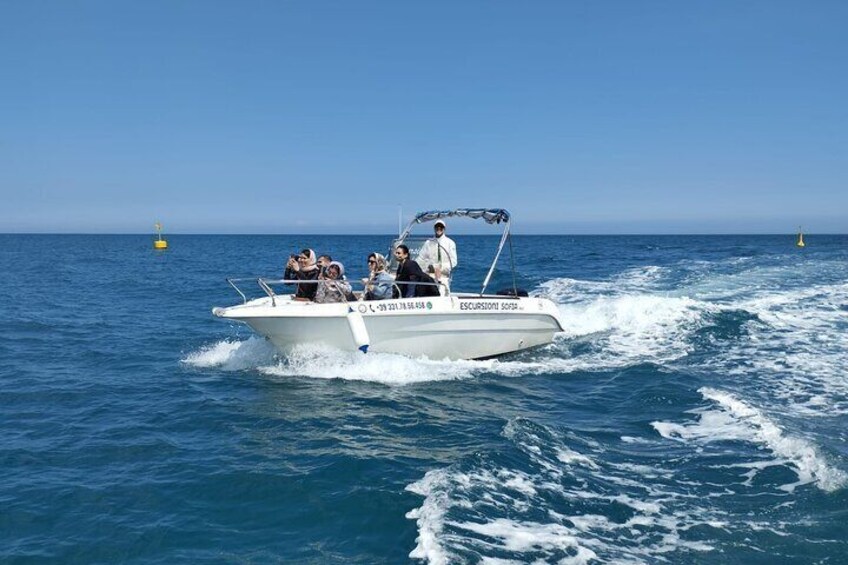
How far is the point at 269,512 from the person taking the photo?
6.33 meters

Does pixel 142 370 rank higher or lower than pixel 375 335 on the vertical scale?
lower

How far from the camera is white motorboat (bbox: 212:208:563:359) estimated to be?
36.3 feet

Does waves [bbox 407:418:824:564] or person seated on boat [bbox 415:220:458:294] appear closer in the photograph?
waves [bbox 407:418:824:564]

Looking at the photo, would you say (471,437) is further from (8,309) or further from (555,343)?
(8,309)

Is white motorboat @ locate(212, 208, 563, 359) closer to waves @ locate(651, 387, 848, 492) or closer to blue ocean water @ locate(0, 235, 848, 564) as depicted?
blue ocean water @ locate(0, 235, 848, 564)

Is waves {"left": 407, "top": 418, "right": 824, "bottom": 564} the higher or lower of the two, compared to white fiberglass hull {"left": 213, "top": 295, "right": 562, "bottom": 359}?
lower

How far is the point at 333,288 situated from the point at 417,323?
5.47 ft

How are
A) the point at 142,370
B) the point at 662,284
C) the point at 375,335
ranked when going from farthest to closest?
the point at 662,284
the point at 142,370
the point at 375,335

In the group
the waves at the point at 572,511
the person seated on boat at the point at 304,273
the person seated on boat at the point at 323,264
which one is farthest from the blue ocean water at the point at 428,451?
the person seated on boat at the point at 323,264

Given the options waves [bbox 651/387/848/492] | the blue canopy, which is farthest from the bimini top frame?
waves [bbox 651/387/848/492]

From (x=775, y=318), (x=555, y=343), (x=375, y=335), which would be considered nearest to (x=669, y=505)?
(x=375, y=335)

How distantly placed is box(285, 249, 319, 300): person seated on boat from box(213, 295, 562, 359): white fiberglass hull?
0.33 metres

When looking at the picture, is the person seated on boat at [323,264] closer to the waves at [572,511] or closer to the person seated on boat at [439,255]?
the person seated on boat at [439,255]

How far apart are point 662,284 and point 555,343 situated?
45.1 ft
